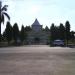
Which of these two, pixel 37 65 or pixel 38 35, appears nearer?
pixel 37 65

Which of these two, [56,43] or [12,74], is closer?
[12,74]

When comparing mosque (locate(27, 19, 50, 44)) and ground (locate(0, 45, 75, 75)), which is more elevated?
mosque (locate(27, 19, 50, 44))

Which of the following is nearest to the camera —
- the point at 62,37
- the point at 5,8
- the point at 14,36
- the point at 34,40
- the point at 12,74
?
the point at 12,74

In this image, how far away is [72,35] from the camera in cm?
12094

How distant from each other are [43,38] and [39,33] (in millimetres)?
2808

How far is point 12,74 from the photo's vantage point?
40.0ft

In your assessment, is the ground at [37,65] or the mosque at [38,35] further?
the mosque at [38,35]

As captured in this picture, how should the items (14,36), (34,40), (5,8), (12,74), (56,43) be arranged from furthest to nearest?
(34,40) < (14,36) < (5,8) < (56,43) < (12,74)

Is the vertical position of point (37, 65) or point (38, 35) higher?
point (38, 35)

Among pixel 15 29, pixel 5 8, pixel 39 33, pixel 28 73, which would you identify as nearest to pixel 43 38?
pixel 39 33

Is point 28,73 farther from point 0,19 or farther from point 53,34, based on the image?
point 53,34

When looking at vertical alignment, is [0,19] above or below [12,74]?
above

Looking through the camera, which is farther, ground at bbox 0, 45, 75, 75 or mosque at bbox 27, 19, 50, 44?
mosque at bbox 27, 19, 50, 44

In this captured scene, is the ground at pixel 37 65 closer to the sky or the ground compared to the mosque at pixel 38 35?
closer to the ground
